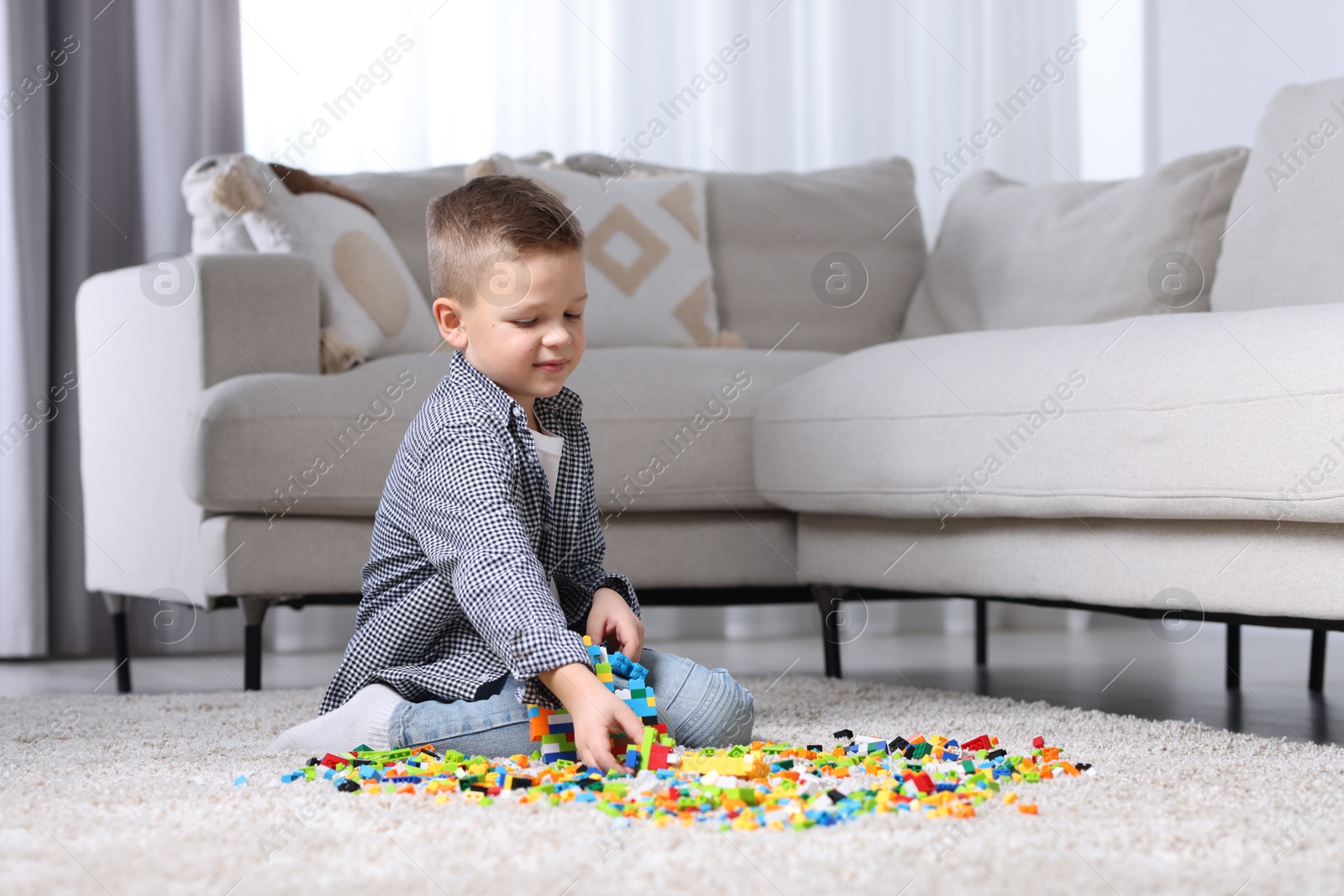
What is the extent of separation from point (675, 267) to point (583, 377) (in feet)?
2.10

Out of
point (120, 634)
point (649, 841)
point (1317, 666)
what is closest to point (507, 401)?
point (649, 841)

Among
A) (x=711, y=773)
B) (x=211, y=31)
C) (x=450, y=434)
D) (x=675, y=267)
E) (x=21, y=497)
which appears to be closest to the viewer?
(x=711, y=773)

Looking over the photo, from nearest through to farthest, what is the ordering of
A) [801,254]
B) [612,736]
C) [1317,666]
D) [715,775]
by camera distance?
[715,775] < [612,736] < [1317,666] < [801,254]

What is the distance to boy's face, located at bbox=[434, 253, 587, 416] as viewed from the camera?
1.24 m

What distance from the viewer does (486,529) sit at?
1162 mm

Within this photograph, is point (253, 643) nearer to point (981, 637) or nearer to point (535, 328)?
point (535, 328)

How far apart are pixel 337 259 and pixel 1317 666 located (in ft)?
5.39

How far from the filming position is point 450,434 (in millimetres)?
1242

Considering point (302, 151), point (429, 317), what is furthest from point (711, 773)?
point (302, 151)

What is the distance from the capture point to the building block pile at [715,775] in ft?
3.03

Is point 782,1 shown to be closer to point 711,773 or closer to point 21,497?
point 21,497

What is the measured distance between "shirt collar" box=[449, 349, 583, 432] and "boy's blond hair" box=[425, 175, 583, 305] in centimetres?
7

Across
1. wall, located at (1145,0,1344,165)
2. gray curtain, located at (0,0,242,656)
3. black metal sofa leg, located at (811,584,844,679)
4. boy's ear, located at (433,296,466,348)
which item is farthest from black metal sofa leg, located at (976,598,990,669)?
gray curtain, located at (0,0,242,656)

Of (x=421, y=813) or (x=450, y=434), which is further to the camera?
(x=450, y=434)
